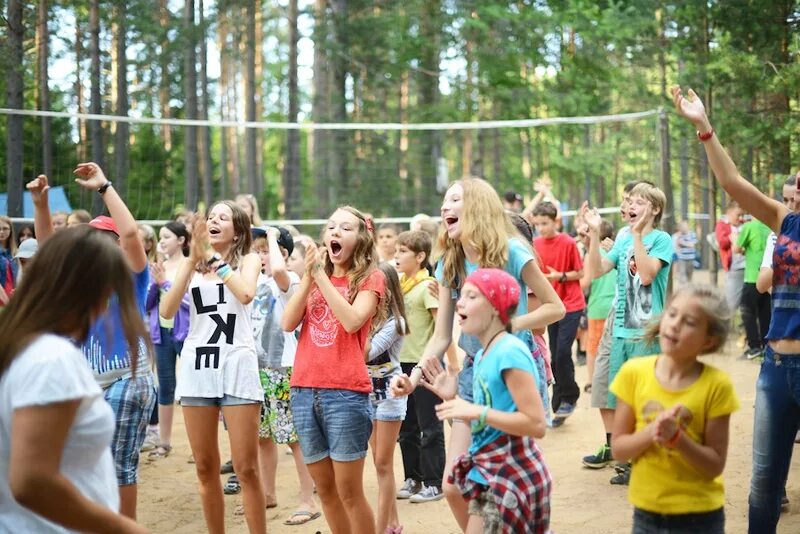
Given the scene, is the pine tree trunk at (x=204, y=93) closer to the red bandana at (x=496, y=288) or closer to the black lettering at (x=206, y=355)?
the black lettering at (x=206, y=355)

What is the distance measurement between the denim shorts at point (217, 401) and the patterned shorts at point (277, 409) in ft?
4.90

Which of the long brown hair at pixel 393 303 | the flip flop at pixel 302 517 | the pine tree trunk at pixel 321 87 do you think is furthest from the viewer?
the pine tree trunk at pixel 321 87

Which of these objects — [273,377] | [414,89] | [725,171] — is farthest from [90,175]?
[414,89]

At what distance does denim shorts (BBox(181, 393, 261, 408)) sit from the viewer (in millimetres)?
5152

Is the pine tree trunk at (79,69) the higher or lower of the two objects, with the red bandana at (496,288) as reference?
higher

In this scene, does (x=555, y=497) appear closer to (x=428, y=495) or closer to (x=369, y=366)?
(x=428, y=495)

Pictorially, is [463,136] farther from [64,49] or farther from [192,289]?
→ [192,289]

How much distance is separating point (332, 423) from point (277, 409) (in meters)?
1.97

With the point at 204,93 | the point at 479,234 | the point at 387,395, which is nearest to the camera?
the point at 479,234

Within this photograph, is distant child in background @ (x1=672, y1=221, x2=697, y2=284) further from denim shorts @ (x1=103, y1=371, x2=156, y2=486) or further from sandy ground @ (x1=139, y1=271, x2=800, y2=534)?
denim shorts @ (x1=103, y1=371, x2=156, y2=486)

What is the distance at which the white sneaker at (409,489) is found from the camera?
6957mm

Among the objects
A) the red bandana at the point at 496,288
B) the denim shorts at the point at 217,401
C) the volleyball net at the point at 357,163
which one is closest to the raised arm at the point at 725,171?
the red bandana at the point at 496,288

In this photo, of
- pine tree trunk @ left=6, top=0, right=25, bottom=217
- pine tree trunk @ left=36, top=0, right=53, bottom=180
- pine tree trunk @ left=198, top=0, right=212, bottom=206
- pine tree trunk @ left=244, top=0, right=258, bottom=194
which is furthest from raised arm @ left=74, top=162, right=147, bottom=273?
pine tree trunk @ left=244, top=0, right=258, bottom=194

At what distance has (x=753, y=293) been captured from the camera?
41.4 feet
